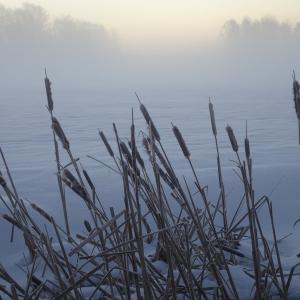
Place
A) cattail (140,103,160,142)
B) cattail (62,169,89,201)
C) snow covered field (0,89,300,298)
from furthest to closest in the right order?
snow covered field (0,89,300,298) < cattail (140,103,160,142) < cattail (62,169,89,201)

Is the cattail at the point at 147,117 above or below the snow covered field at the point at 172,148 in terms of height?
above

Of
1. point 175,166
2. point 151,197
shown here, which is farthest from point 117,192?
point 151,197

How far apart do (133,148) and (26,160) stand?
335 cm

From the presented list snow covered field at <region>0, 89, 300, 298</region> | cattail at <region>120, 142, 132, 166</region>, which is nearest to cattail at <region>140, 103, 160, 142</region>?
cattail at <region>120, 142, 132, 166</region>

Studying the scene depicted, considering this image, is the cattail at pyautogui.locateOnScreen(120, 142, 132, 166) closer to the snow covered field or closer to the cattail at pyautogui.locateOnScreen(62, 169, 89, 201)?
the cattail at pyautogui.locateOnScreen(62, 169, 89, 201)

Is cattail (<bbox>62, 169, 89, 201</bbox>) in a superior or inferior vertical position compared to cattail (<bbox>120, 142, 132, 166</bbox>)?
inferior

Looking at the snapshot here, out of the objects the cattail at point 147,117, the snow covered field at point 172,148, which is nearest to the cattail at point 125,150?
the cattail at point 147,117

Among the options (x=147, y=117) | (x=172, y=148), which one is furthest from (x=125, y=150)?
(x=172, y=148)

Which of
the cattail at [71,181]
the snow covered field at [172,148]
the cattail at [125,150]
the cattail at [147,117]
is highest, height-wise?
the cattail at [147,117]

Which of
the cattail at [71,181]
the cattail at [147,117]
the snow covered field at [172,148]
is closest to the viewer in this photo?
the cattail at [71,181]

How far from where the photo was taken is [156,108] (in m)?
8.99

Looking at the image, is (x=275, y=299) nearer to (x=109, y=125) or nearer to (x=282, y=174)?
(x=282, y=174)

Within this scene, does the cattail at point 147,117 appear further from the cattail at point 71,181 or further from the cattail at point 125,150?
the cattail at point 71,181

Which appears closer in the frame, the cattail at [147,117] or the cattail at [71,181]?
the cattail at [71,181]
